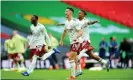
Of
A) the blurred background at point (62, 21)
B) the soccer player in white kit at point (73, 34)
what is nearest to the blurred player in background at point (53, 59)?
→ the blurred background at point (62, 21)

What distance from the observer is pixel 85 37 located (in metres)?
19.0

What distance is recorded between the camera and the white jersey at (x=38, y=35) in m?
19.5

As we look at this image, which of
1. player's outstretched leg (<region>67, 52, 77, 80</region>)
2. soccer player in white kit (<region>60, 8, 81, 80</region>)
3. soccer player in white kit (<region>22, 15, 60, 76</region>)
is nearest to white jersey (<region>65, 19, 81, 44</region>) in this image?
soccer player in white kit (<region>60, 8, 81, 80</region>)

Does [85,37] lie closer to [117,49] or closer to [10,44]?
[10,44]

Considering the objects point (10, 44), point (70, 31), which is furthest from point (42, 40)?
point (10, 44)

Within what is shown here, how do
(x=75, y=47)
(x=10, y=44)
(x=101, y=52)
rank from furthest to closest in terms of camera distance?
(x=101, y=52) < (x=10, y=44) < (x=75, y=47)

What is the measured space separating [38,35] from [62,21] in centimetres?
1407

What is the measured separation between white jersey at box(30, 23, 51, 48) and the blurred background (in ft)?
43.1

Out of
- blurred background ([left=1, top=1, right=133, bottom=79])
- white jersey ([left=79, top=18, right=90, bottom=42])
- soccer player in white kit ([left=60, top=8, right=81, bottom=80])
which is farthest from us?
blurred background ([left=1, top=1, right=133, bottom=79])

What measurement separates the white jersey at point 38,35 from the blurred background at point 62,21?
1314cm

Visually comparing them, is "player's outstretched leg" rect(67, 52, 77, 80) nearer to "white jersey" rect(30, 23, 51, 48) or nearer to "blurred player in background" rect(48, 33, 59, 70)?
"white jersey" rect(30, 23, 51, 48)

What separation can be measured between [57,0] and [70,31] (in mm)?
15439

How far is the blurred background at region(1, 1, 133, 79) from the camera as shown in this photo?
3322cm

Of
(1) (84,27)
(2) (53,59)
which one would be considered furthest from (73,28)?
(2) (53,59)
